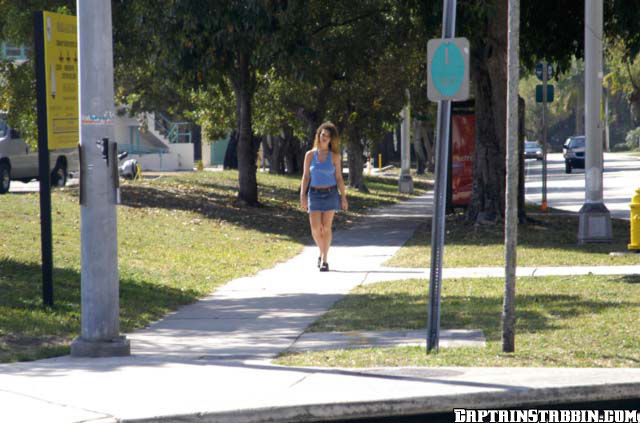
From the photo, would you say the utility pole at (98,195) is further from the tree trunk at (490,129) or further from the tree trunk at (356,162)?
the tree trunk at (356,162)

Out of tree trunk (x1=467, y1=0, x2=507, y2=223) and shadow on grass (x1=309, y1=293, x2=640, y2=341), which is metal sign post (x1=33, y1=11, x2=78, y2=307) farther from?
tree trunk (x1=467, y1=0, x2=507, y2=223)

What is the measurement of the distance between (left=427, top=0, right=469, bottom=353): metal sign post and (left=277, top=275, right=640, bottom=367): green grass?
0.49 m

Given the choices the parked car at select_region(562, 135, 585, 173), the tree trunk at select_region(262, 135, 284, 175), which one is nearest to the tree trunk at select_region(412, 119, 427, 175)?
the tree trunk at select_region(262, 135, 284, 175)

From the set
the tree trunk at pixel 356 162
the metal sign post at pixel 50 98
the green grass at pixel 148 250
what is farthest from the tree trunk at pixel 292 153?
the metal sign post at pixel 50 98

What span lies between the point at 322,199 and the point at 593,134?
4.77 m

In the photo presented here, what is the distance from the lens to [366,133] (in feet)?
117

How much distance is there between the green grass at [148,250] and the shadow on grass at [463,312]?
2057mm

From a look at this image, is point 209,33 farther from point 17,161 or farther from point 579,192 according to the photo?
point 579,192

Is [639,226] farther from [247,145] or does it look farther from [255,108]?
[255,108]

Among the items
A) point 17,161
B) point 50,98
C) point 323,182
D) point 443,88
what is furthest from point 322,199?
point 17,161

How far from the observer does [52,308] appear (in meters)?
10.8

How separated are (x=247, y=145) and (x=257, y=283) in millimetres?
12495

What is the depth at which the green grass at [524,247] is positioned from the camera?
14.7 m

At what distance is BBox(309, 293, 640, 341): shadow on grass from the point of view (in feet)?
31.6
